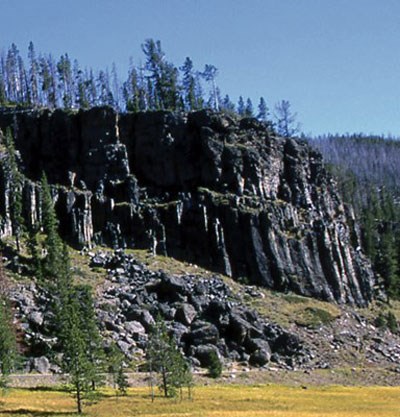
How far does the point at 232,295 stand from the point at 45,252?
3551 cm

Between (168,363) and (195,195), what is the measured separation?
73062 mm

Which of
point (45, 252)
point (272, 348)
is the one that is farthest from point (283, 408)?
point (45, 252)

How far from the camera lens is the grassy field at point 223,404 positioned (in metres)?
55.1

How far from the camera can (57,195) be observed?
133 meters

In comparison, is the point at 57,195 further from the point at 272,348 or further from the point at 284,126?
the point at 284,126

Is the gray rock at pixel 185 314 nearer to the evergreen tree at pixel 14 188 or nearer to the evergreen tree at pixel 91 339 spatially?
the evergreen tree at pixel 91 339

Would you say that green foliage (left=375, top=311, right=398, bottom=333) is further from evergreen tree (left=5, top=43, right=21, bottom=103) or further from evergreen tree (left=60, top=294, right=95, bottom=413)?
evergreen tree (left=5, top=43, right=21, bottom=103)

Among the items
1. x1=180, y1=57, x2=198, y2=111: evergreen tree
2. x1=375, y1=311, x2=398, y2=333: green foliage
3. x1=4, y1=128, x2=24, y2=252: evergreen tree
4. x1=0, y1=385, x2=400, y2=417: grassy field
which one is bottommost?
x1=0, y1=385, x2=400, y2=417: grassy field

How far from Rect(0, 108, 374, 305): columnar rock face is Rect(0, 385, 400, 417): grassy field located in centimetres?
5570

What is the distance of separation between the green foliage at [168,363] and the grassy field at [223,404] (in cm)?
208

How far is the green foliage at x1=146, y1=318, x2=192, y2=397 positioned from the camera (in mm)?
67438

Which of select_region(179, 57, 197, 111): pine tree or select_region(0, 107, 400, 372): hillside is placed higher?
select_region(179, 57, 197, 111): pine tree

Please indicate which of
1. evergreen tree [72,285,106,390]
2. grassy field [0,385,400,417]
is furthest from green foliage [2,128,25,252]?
grassy field [0,385,400,417]

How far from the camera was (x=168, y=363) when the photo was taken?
2744 inches
